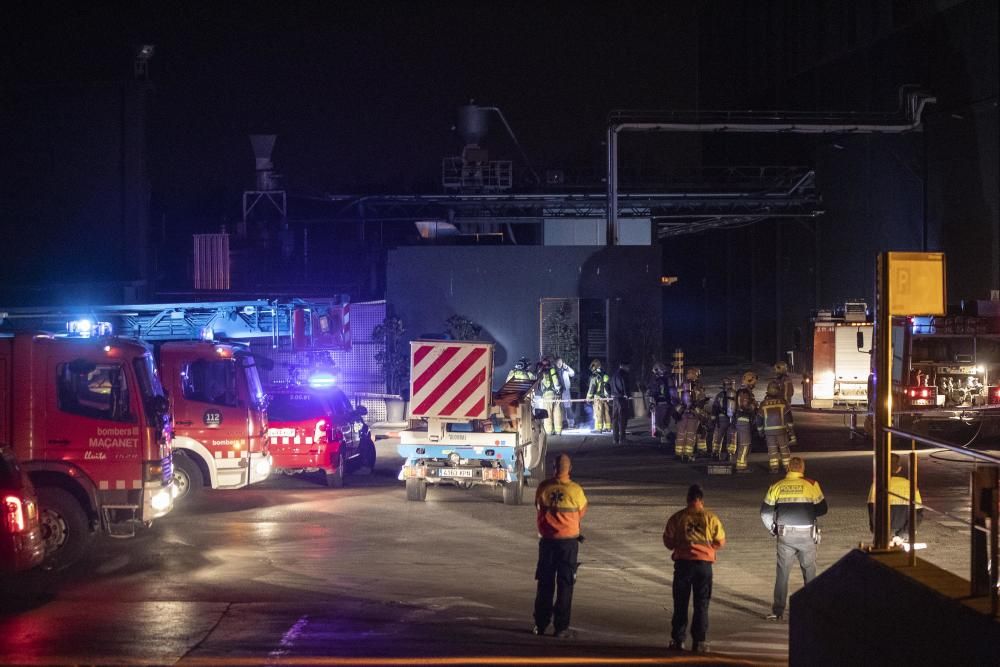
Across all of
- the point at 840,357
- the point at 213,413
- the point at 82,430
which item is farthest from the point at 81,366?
the point at 840,357

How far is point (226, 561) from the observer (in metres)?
13.4

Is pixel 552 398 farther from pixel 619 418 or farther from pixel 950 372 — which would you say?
pixel 950 372

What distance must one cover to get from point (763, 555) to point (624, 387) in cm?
1141

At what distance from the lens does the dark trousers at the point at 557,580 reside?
9.97m

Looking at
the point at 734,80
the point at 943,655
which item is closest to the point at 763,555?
the point at 943,655

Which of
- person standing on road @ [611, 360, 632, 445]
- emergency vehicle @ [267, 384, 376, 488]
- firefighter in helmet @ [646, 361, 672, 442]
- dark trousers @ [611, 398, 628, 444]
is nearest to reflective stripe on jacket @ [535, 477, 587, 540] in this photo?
emergency vehicle @ [267, 384, 376, 488]

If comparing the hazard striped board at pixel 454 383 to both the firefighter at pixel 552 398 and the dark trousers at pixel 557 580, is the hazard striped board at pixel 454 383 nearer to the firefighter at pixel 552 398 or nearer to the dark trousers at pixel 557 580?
the dark trousers at pixel 557 580

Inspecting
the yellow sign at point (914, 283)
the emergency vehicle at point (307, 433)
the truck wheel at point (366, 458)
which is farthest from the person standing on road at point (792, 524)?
the truck wheel at point (366, 458)

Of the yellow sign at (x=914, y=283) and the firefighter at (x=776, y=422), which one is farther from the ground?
the yellow sign at (x=914, y=283)

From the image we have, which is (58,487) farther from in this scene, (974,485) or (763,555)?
(974,485)

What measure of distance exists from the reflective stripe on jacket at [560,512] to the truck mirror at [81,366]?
6143mm

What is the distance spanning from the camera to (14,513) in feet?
35.7

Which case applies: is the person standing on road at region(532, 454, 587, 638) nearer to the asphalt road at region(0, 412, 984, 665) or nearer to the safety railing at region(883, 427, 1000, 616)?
the asphalt road at region(0, 412, 984, 665)

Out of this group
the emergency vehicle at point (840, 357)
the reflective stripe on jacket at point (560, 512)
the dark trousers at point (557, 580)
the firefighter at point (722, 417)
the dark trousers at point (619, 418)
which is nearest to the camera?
the dark trousers at point (557, 580)
